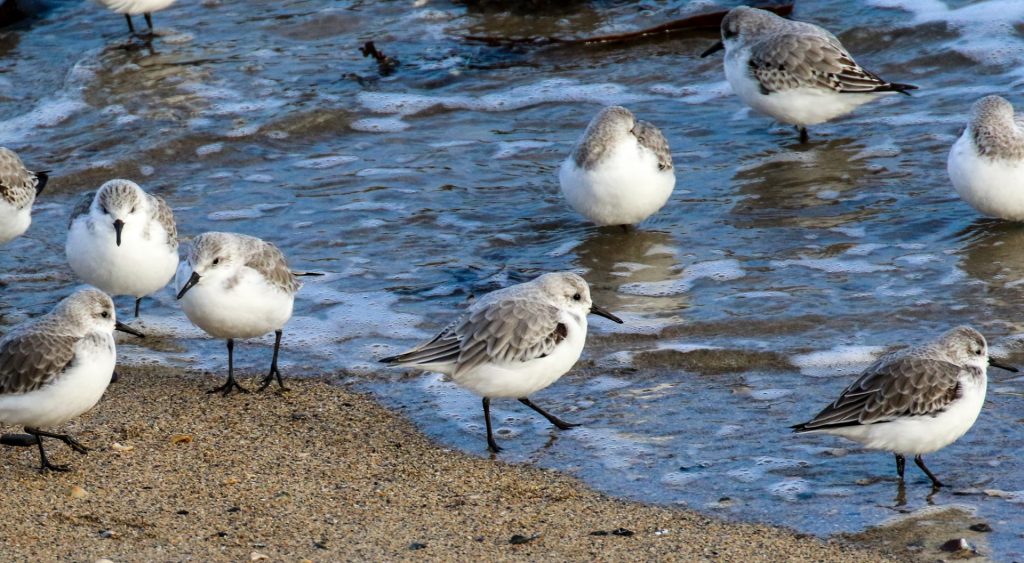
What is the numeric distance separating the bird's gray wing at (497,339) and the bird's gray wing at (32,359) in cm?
136

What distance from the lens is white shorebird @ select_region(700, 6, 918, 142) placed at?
10.2 m

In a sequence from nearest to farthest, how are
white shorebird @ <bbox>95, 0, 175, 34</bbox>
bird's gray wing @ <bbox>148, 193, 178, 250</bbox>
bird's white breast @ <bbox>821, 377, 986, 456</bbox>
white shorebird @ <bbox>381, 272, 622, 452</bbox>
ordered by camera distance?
1. bird's white breast @ <bbox>821, 377, 986, 456</bbox>
2. white shorebird @ <bbox>381, 272, 622, 452</bbox>
3. bird's gray wing @ <bbox>148, 193, 178, 250</bbox>
4. white shorebird @ <bbox>95, 0, 175, 34</bbox>

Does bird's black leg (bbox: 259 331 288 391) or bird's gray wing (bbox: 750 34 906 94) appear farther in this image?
bird's gray wing (bbox: 750 34 906 94)

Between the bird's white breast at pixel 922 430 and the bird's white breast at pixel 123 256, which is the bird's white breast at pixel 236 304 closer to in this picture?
the bird's white breast at pixel 123 256

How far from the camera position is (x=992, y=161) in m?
8.25

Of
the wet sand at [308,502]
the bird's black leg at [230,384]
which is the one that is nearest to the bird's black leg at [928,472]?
the wet sand at [308,502]

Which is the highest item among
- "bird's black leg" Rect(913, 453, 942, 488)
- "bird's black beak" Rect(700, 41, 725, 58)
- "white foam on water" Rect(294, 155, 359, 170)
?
"bird's black beak" Rect(700, 41, 725, 58)

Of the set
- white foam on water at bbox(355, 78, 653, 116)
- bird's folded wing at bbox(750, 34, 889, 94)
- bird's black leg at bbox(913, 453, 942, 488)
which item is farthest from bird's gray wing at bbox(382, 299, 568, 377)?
white foam on water at bbox(355, 78, 653, 116)

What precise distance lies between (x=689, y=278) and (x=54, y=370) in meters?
3.97

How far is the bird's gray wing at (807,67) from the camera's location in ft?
33.5

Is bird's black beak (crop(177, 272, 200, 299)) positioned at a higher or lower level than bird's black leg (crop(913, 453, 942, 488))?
higher

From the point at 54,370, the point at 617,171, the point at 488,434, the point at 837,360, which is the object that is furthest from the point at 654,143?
the point at 54,370

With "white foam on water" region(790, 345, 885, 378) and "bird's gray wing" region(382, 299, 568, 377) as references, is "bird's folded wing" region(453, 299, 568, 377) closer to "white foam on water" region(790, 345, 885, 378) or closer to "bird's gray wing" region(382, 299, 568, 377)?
"bird's gray wing" region(382, 299, 568, 377)

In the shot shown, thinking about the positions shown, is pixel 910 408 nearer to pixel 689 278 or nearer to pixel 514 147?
pixel 689 278
